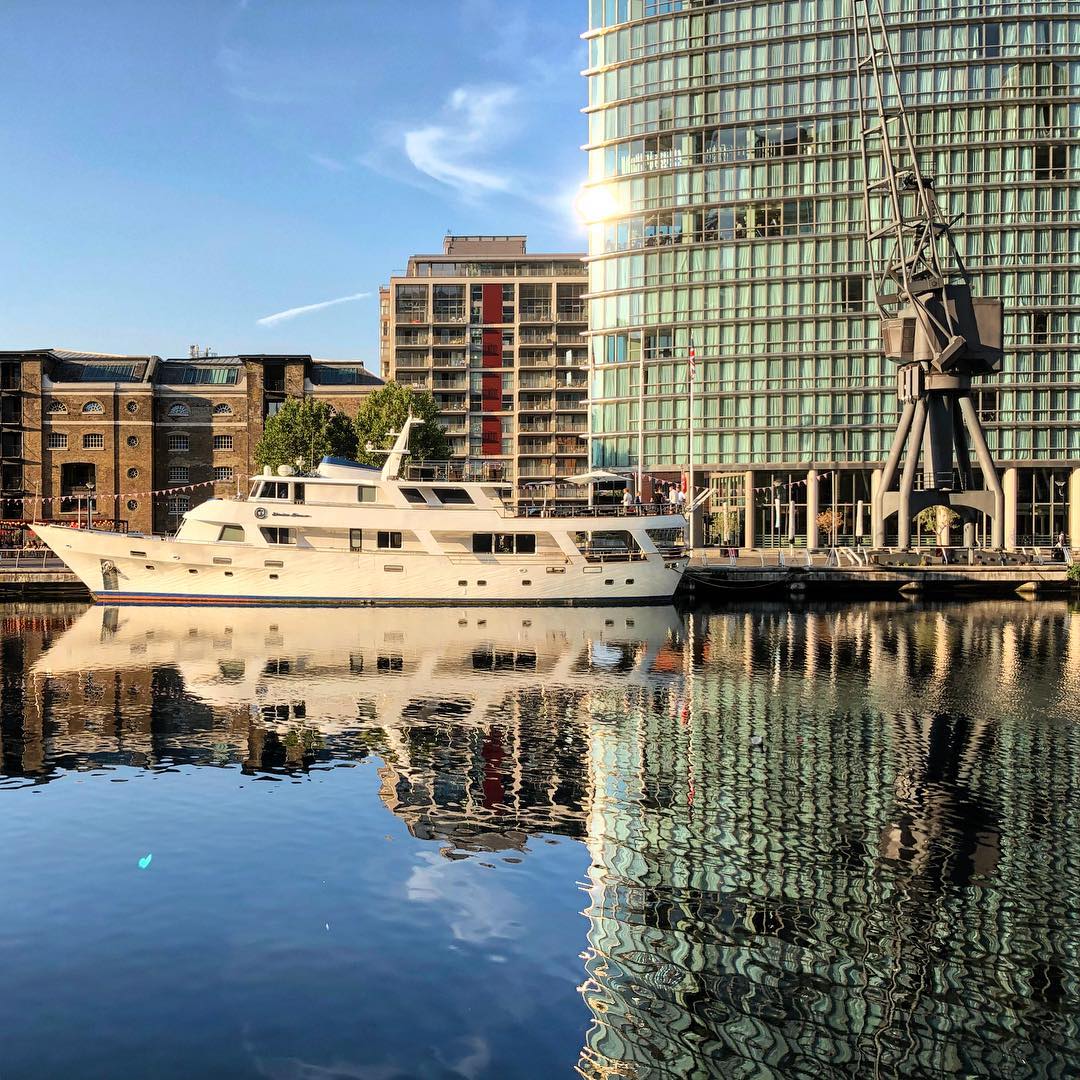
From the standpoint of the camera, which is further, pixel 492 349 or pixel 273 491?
pixel 492 349

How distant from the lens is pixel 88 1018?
10961mm

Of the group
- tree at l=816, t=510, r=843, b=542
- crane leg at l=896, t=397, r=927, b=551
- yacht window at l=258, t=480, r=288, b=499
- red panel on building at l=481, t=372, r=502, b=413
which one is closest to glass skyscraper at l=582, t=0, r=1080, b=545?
tree at l=816, t=510, r=843, b=542

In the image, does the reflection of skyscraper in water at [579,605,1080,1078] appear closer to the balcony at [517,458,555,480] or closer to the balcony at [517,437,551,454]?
the balcony at [517,458,555,480]

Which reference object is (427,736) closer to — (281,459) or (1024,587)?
(1024,587)

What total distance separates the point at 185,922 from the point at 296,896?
1.50 m

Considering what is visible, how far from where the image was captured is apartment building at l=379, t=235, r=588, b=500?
124312mm

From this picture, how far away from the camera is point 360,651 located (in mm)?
37938

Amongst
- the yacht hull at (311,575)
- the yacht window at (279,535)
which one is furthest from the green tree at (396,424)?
the yacht hull at (311,575)

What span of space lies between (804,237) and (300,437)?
4733 cm

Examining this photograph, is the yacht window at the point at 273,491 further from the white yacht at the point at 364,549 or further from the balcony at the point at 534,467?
the balcony at the point at 534,467

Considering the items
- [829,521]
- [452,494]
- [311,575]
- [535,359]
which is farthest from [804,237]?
[311,575]

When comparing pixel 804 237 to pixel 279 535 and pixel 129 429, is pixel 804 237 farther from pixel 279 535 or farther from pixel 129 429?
pixel 129 429

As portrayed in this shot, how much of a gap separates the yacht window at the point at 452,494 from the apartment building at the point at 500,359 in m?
69.0

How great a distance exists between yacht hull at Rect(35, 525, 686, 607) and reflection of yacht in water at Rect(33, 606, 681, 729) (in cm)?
120
